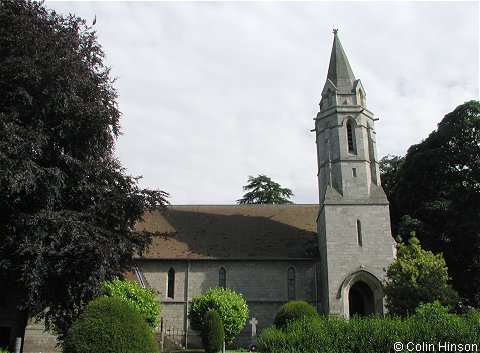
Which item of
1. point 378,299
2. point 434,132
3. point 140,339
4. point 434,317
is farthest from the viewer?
point 434,132

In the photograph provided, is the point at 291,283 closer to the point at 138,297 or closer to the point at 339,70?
the point at 138,297

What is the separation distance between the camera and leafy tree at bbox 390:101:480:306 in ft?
94.6

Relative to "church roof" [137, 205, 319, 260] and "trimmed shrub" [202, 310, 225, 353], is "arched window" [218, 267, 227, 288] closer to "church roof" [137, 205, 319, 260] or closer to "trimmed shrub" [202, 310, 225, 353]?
"church roof" [137, 205, 319, 260]

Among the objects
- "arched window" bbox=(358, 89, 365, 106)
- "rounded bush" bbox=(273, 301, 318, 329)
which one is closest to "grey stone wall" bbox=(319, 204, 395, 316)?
"rounded bush" bbox=(273, 301, 318, 329)

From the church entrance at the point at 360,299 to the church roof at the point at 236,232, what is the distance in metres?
3.23

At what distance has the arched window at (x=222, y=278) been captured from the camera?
29.7 m

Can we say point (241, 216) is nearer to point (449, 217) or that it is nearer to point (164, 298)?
point (164, 298)

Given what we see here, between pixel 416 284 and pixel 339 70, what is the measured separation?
15.9 meters

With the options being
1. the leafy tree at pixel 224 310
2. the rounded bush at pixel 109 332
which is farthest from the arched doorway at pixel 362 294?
the rounded bush at pixel 109 332

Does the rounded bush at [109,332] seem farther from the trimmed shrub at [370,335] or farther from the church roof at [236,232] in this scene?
the church roof at [236,232]

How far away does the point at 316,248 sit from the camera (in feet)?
99.8

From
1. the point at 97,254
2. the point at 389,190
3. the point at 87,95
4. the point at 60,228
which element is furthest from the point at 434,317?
the point at 389,190

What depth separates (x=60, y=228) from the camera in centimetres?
1653

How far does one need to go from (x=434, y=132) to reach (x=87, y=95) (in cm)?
2384
